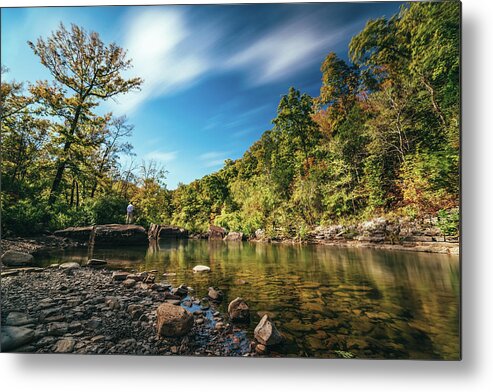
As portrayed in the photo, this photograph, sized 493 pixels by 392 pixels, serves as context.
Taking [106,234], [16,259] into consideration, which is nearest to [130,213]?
[106,234]

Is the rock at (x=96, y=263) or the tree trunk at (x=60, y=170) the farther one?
the rock at (x=96, y=263)

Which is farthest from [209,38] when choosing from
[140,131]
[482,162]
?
[482,162]

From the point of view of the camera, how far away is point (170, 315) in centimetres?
203

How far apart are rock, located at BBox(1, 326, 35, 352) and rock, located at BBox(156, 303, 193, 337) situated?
58.9 inches

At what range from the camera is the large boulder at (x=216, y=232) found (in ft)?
16.1

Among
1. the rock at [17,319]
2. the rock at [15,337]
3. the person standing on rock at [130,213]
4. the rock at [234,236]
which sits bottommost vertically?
the rock at [15,337]

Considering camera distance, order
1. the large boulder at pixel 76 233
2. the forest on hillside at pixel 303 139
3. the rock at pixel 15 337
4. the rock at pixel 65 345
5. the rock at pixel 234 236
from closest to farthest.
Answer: the rock at pixel 65 345 < the rock at pixel 15 337 < the forest on hillside at pixel 303 139 < the large boulder at pixel 76 233 < the rock at pixel 234 236

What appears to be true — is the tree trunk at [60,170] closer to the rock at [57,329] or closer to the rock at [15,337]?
the rock at [15,337]

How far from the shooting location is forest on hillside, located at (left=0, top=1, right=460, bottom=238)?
268cm

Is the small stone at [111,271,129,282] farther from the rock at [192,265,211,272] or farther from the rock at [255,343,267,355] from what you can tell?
the rock at [255,343,267,355]

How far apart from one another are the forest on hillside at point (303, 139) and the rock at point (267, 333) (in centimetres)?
240

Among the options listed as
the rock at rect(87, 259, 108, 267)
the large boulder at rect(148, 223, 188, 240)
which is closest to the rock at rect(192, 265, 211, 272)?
the large boulder at rect(148, 223, 188, 240)

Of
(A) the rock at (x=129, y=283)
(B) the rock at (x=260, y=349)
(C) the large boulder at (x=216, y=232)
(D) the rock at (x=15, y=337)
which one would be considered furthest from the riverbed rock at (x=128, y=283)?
(B) the rock at (x=260, y=349)

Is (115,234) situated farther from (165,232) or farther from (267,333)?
(267,333)
